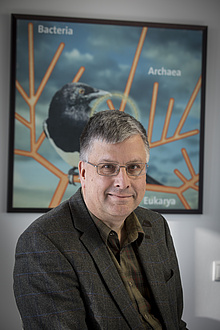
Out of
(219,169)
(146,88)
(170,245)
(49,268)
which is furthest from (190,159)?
(49,268)

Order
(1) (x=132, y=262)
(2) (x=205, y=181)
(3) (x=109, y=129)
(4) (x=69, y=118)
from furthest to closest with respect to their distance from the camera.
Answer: (2) (x=205, y=181)
(4) (x=69, y=118)
(1) (x=132, y=262)
(3) (x=109, y=129)

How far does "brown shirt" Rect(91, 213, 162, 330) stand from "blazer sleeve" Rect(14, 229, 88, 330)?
0.20m

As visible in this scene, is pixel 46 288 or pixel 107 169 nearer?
pixel 46 288

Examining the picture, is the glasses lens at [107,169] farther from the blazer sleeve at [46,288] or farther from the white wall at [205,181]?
the white wall at [205,181]

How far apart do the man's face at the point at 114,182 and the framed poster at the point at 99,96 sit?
0.91 m

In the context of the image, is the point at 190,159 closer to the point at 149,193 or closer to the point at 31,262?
the point at 149,193

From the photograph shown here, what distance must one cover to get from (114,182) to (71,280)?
341 mm

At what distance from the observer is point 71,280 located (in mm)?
1172

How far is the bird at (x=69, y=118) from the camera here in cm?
217

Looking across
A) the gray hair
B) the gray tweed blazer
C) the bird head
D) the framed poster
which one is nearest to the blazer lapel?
the gray tweed blazer

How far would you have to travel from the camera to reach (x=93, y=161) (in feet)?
4.11

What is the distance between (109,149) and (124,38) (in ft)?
3.92

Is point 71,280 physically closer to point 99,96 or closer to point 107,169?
point 107,169

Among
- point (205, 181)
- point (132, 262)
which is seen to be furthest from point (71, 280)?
point (205, 181)
